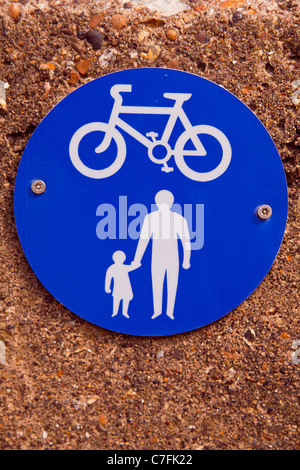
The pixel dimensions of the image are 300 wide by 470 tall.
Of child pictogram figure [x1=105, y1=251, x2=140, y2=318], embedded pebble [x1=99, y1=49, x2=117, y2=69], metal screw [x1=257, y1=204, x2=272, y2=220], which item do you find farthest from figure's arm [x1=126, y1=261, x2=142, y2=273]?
embedded pebble [x1=99, y1=49, x2=117, y2=69]

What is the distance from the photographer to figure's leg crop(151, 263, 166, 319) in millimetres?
1536

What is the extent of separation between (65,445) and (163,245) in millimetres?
689

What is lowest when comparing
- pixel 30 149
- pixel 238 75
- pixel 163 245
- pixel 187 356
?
pixel 187 356

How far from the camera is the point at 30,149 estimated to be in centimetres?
153

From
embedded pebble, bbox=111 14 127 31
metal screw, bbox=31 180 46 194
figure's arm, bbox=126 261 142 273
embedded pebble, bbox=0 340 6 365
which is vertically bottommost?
embedded pebble, bbox=0 340 6 365

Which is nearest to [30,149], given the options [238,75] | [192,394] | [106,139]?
[106,139]

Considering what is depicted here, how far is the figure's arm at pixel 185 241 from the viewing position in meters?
1.54

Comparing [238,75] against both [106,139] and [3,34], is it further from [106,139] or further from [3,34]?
[3,34]

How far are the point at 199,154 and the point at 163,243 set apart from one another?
0.98 feet

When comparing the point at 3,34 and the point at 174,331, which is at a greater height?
the point at 3,34

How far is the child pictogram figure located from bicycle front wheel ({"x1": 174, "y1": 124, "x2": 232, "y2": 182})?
1.08 feet

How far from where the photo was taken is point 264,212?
1552 millimetres

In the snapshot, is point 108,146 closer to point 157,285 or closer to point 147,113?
point 147,113

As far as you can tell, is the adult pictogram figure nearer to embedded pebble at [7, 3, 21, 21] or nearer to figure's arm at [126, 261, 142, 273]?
figure's arm at [126, 261, 142, 273]
